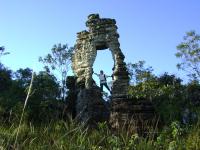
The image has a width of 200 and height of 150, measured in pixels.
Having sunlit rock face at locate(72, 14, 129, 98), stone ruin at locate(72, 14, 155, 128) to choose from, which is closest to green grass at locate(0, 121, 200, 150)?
stone ruin at locate(72, 14, 155, 128)

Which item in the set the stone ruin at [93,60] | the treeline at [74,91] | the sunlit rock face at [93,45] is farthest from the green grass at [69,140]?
the sunlit rock face at [93,45]

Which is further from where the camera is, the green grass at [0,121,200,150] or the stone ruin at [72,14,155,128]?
the stone ruin at [72,14,155,128]

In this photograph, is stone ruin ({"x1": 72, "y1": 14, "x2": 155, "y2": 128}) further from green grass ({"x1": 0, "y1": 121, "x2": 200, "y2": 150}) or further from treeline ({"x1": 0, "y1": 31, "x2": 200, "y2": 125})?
green grass ({"x1": 0, "y1": 121, "x2": 200, "y2": 150})

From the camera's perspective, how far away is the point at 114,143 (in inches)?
239

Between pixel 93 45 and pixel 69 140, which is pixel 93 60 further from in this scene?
pixel 69 140

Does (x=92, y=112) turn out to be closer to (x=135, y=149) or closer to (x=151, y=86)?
(x=151, y=86)

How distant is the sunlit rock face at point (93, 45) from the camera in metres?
27.0

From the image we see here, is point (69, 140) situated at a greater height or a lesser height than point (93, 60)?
lesser

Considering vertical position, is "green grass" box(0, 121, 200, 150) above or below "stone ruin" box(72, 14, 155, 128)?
below

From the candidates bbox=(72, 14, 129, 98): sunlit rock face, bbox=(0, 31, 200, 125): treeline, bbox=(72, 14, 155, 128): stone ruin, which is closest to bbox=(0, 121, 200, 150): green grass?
bbox=(0, 31, 200, 125): treeline

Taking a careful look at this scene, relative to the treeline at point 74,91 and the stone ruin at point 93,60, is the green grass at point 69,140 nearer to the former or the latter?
the treeline at point 74,91

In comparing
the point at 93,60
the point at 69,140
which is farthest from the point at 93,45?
the point at 69,140

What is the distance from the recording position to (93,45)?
27688mm

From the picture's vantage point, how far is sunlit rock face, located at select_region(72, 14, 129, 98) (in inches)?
1062
